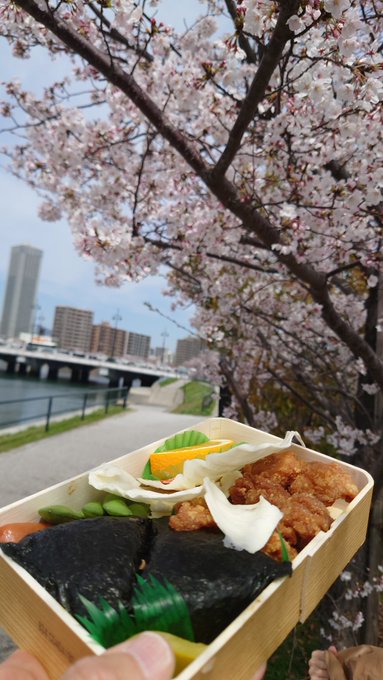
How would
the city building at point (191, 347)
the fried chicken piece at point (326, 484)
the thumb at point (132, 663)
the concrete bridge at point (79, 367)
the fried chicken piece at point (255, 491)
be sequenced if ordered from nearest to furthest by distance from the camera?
the thumb at point (132, 663) < the fried chicken piece at point (255, 491) < the fried chicken piece at point (326, 484) < the city building at point (191, 347) < the concrete bridge at point (79, 367)

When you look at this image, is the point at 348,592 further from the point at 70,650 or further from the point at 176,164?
the point at 176,164

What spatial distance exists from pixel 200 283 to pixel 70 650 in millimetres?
5228

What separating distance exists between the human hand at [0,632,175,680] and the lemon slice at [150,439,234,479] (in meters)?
0.84

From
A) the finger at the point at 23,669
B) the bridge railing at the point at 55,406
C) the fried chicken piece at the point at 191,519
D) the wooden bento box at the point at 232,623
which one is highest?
the fried chicken piece at the point at 191,519

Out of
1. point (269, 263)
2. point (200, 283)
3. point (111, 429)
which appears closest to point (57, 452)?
point (111, 429)

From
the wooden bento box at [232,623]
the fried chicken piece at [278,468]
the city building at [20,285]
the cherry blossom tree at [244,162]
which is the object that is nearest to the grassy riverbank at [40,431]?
the cherry blossom tree at [244,162]

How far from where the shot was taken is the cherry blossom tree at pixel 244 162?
2.24 meters

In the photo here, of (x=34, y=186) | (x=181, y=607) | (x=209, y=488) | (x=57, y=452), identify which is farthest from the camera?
(x=57, y=452)

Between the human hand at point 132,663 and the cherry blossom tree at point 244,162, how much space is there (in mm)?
2184

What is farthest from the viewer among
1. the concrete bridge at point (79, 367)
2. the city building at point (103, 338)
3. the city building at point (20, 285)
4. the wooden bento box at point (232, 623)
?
the city building at point (20, 285)

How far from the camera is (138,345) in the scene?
130 m

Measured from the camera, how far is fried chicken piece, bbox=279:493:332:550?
140cm

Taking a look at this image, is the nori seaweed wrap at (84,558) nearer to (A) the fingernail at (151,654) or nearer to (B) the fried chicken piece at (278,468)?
(A) the fingernail at (151,654)

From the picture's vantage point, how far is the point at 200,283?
601cm
